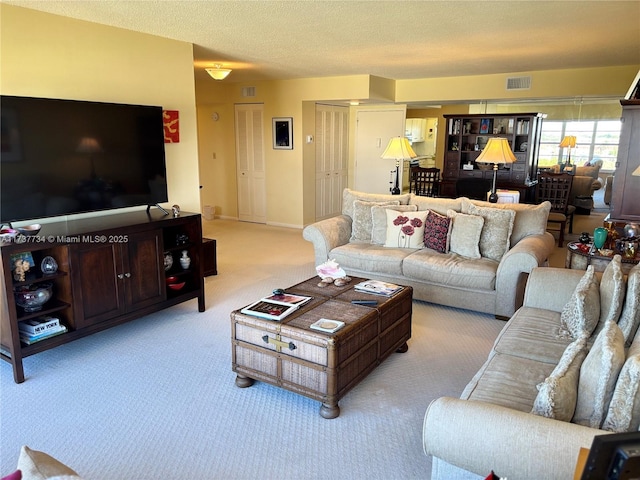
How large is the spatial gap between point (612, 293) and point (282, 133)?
5944 mm

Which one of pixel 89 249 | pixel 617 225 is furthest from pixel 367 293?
pixel 617 225

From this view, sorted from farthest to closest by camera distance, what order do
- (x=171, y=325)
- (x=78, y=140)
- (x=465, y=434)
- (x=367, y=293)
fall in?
(x=171, y=325), (x=78, y=140), (x=367, y=293), (x=465, y=434)

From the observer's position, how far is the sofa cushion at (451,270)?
4.01 m

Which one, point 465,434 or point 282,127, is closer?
point 465,434

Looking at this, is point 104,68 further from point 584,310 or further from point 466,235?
point 584,310

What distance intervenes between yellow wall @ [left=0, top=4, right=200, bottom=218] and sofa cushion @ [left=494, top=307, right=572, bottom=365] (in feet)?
11.0

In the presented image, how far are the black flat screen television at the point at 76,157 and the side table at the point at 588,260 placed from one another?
11.3ft

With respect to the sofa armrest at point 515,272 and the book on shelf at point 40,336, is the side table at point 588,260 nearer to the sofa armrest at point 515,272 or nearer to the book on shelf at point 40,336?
the sofa armrest at point 515,272

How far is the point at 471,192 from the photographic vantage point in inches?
289

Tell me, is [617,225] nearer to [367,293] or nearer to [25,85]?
[367,293]

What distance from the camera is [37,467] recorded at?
3.72ft

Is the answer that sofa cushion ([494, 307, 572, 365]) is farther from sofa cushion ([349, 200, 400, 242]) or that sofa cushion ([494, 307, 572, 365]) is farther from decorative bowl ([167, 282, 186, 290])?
decorative bowl ([167, 282, 186, 290])

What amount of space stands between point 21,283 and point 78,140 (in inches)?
43.8

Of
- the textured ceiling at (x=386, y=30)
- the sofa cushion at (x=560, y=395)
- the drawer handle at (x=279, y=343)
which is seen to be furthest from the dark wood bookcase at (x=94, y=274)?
the sofa cushion at (x=560, y=395)
